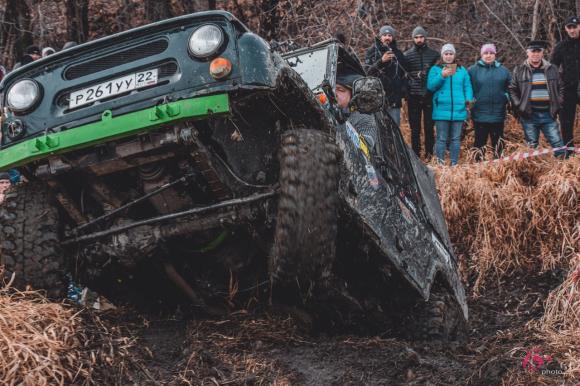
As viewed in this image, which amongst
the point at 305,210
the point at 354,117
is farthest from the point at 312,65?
the point at 305,210

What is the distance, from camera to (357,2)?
12750 millimetres

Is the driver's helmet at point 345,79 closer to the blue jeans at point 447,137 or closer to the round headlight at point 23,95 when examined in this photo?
the round headlight at point 23,95

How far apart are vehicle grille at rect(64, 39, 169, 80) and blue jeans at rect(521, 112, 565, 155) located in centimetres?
644

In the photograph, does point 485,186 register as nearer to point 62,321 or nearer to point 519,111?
point 519,111

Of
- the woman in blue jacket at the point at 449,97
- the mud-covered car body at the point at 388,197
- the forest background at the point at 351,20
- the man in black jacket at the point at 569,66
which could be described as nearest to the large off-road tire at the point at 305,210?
the mud-covered car body at the point at 388,197

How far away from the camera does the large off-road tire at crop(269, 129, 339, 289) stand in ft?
13.0

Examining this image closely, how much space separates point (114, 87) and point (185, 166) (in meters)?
0.53

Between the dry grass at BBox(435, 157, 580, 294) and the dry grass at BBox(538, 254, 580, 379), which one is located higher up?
the dry grass at BBox(435, 157, 580, 294)

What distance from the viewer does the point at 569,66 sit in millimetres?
9945

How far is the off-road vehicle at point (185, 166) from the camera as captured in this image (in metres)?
4.02

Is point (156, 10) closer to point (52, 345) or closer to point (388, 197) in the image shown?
point (388, 197)

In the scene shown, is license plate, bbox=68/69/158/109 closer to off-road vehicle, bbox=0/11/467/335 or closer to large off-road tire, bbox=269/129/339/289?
off-road vehicle, bbox=0/11/467/335

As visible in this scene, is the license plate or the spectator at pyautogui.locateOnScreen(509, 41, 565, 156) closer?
the license plate

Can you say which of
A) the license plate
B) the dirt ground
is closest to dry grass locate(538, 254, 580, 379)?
the dirt ground
